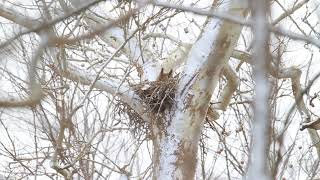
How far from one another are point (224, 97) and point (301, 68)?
1269 millimetres

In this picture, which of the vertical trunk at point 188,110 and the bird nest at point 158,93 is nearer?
the vertical trunk at point 188,110

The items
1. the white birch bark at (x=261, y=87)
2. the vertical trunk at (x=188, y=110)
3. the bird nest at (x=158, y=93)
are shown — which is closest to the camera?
the white birch bark at (x=261, y=87)

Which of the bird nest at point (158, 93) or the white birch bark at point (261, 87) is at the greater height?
the bird nest at point (158, 93)

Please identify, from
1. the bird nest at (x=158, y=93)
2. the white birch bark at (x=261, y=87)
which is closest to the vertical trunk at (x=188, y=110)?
the bird nest at (x=158, y=93)

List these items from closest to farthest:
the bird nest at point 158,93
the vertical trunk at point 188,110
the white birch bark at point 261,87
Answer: the white birch bark at point 261,87 < the vertical trunk at point 188,110 < the bird nest at point 158,93

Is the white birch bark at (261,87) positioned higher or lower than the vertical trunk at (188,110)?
lower

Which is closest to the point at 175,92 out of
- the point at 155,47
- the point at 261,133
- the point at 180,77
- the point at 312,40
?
the point at 180,77

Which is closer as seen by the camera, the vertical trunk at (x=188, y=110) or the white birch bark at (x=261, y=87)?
the white birch bark at (x=261, y=87)

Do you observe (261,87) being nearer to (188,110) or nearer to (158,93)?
(188,110)

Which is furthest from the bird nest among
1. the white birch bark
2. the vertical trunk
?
the white birch bark

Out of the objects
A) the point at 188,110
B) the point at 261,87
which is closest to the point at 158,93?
the point at 188,110

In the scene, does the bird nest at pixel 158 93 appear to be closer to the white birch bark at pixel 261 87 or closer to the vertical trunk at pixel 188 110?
the vertical trunk at pixel 188 110

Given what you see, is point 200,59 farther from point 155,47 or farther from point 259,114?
point 259,114

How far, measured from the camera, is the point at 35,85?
1457 mm
